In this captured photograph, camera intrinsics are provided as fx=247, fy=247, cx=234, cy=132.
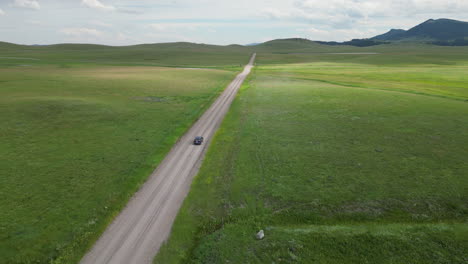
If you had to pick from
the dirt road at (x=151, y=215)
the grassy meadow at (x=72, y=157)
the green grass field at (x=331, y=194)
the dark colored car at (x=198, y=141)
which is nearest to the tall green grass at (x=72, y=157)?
the grassy meadow at (x=72, y=157)

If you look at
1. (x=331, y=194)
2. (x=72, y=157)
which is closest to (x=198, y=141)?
(x=72, y=157)

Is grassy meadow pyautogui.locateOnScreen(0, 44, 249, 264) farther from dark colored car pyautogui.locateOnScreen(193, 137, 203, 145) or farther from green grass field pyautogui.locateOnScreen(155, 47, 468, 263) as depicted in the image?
green grass field pyautogui.locateOnScreen(155, 47, 468, 263)

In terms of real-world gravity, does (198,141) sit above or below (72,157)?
below

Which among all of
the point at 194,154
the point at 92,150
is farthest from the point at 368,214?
the point at 92,150

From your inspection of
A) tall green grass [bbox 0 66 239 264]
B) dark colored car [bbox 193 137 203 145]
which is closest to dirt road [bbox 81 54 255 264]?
dark colored car [bbox 193 137 203 145]

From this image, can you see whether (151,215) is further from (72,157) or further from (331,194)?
(331,194)

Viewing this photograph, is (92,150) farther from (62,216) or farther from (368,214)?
(368,214)

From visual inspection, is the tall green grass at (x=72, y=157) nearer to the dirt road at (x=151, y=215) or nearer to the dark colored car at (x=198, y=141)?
the dirt road at (x=151, y=215)
